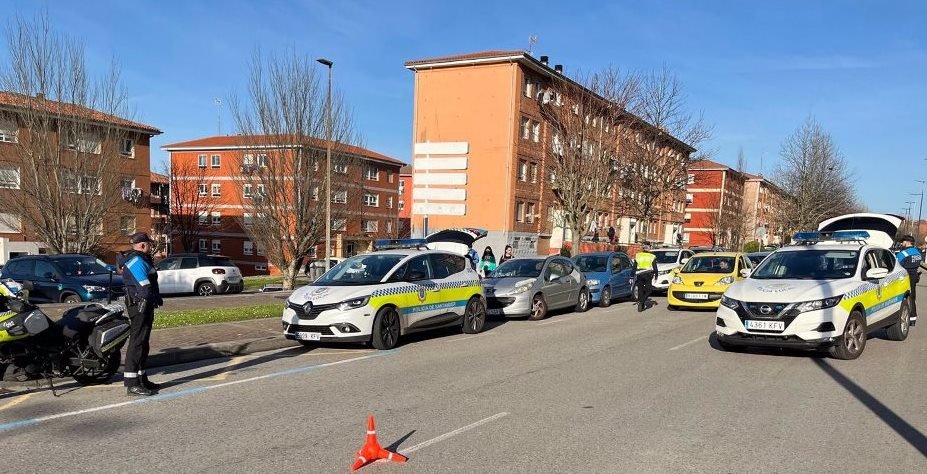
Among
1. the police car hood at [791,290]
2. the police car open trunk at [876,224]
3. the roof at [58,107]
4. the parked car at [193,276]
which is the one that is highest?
the roof at [58,107]

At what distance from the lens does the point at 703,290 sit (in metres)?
15.7

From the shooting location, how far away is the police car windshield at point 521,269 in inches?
602

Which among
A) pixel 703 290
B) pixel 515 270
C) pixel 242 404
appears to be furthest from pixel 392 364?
pixel 703 290

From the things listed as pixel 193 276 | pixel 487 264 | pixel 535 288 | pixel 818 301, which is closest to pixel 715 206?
pixel 487 264

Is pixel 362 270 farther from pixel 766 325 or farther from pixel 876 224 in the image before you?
pixel 876 224

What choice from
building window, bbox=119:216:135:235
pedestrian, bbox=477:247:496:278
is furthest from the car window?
building window, bbox=119:216:135:235

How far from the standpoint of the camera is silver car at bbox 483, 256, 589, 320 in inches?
559

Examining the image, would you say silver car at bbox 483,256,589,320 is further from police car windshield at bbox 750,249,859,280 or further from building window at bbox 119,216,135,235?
building window at bbox 119,216,135,235

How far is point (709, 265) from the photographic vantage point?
17031 mm

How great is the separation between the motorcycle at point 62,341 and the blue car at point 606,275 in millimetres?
12296

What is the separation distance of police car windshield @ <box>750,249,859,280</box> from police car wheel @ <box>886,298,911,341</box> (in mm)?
1822

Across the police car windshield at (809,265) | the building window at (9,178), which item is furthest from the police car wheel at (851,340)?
the building window at (9,178)

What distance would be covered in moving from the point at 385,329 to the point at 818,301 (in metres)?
6.17

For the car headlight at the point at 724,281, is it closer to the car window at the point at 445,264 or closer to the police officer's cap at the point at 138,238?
the car window at the point at 445,264
